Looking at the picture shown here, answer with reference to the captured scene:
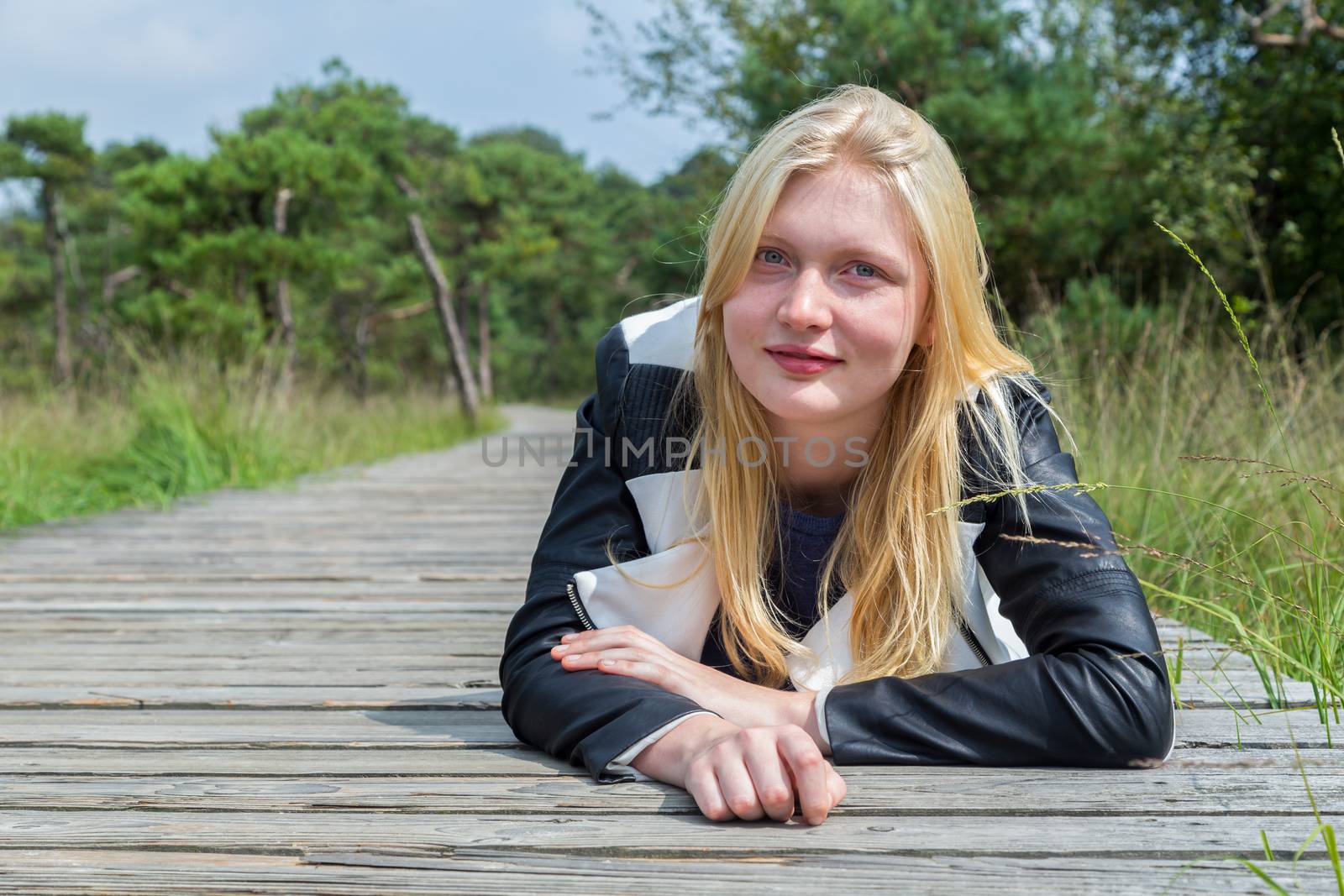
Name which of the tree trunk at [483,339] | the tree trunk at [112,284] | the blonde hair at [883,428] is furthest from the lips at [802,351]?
the tree trunk at [483,339]

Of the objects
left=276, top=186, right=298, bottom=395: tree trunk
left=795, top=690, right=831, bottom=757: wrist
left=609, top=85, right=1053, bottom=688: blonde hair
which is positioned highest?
left=276, top=186, right=298, bottom=395: tree trunk

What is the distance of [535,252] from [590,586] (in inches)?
911

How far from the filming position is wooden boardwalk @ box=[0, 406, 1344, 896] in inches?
42.9

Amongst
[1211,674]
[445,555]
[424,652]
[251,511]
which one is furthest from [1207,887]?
[251,511]

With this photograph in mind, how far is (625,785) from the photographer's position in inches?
53.6

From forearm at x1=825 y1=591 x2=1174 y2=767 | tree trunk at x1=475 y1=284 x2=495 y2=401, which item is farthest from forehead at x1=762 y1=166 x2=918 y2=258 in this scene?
tree trunk at x1=475 y1=284 x2=495 y2=401

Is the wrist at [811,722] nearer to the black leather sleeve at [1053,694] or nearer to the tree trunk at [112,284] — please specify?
the black leather sleeve at [1053,694]

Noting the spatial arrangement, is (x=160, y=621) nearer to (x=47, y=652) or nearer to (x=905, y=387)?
(x=47, y=652)

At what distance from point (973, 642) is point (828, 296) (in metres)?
0.63

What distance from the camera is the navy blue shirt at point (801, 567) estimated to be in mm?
1740

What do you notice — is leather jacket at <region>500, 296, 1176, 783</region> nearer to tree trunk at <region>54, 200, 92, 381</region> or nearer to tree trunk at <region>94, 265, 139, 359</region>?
tree trunk at <region>54, 200, 92, 381</region>

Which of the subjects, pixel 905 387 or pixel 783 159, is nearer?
pixel 783 159

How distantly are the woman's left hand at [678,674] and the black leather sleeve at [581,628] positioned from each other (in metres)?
0.02

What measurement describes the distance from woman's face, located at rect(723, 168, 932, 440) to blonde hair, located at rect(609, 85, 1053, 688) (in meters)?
0.03
